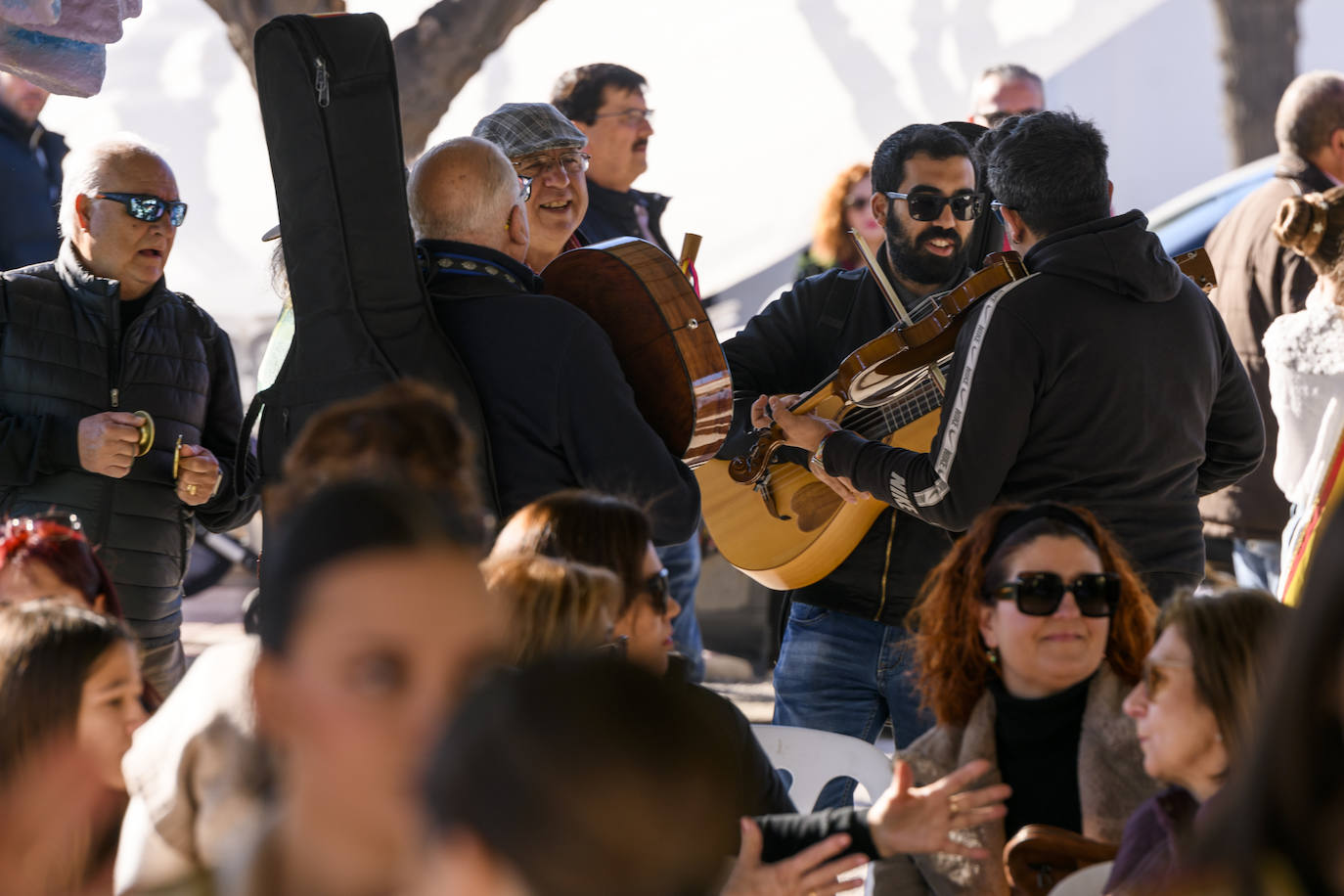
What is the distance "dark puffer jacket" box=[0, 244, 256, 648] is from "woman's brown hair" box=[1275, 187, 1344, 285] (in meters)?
2.52

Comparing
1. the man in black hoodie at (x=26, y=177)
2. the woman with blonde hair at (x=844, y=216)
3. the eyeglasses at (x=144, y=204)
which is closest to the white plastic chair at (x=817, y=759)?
the eyeglasses at (x=144, y=204)

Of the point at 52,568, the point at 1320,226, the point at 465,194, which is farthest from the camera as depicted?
the point at 1320,226

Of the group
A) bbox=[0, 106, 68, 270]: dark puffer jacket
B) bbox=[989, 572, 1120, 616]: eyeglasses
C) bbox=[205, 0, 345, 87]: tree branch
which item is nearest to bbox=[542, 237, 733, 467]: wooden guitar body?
bbox=[989, 572, 1120, 616]: eyeglasses

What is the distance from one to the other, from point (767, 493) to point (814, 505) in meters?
0.16

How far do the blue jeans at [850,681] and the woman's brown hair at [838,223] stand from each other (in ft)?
7.78

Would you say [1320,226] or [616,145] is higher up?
[616,145]

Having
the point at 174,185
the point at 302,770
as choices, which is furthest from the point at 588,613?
the point at 174,185

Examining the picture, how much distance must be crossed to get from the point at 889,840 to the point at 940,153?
1.80m

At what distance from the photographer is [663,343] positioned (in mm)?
2869

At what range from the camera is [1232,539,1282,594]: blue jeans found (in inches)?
181

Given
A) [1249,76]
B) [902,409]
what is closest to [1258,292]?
[902,409]

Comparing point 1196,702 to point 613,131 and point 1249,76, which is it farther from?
point 1249,76

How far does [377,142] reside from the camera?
8.78 ft

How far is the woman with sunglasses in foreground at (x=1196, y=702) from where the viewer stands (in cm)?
190
